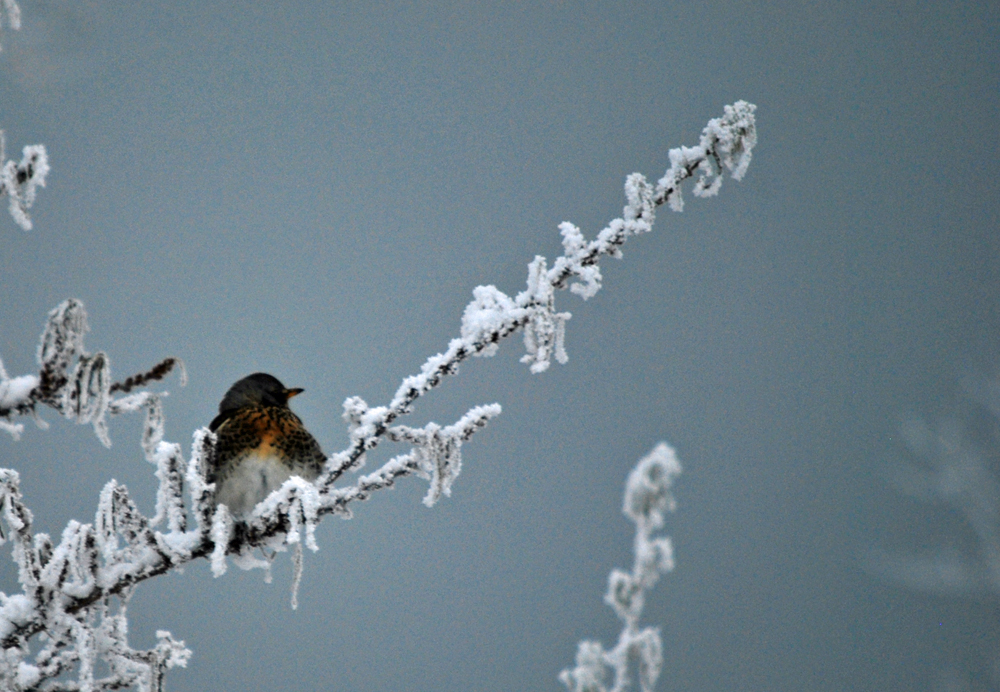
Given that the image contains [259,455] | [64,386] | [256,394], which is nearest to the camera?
[64,386]

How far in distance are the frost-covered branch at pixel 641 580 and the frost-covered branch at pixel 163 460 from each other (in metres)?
0.65

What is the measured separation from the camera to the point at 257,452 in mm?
4867

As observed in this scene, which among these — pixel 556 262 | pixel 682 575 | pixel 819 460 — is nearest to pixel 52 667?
pixel 556 262

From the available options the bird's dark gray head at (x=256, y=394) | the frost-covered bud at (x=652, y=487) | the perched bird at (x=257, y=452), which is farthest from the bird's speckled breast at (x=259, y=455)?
the frost-covered bud at (x=652, y=487)

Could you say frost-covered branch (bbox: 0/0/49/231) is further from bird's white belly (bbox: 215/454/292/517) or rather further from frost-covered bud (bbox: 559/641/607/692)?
bird's white belly (bbox: 215/454/292/517)

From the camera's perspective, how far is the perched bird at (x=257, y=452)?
464 centimetres

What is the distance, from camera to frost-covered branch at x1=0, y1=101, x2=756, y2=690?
221 centimetres

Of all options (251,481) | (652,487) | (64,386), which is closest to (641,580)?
(652,487)

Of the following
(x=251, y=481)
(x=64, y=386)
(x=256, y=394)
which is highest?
(x=256, y=394)

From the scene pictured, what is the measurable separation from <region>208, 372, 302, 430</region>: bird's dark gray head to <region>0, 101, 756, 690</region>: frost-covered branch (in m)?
2.71

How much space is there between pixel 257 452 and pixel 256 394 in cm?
65

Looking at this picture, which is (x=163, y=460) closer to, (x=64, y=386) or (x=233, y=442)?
(x=64, y=386)

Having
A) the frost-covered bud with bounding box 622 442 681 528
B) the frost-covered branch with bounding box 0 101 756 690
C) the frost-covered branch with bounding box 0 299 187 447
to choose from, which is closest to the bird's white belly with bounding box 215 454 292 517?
the frost-covered branch with bounding box 0 101 756 690

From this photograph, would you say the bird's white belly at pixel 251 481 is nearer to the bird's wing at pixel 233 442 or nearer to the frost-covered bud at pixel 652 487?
the bird's wing at pixel 233 442
